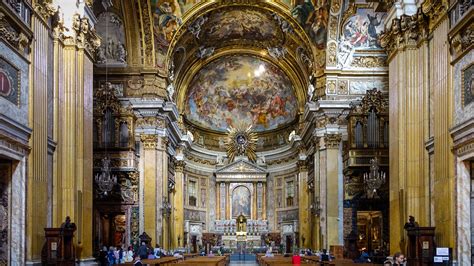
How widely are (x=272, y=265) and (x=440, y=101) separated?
32.0 feet

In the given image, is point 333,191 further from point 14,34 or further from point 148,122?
point 14,34

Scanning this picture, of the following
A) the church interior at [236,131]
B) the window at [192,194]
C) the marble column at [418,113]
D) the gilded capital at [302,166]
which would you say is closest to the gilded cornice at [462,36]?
the church interior at [236,131]

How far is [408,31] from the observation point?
1912 centimetres

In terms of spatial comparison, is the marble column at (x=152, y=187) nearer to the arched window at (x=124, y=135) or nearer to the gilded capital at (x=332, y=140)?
the arched window at (x=124, y=135)

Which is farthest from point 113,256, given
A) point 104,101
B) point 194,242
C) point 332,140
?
point 194,242

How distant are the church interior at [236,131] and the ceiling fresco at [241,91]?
114 millimetres

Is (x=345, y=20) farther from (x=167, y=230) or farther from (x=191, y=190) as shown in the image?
(x=191, y=190)

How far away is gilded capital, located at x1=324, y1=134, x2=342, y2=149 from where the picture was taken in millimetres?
34406

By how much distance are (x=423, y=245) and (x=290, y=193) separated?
1244 inches

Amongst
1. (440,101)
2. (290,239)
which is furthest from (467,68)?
(290,239)

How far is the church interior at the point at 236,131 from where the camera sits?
52.5 ft

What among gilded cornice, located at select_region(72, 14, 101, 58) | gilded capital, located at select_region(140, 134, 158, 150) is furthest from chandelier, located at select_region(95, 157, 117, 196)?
gilded cornice, located at select_region(72, 14, 101, 58)

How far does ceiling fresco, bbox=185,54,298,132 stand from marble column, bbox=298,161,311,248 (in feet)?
15.8

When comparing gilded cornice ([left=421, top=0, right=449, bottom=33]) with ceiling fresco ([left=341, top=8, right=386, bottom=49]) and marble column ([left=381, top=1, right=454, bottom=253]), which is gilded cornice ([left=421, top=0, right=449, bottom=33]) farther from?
ceiling fresco ([left=341, top=8, right=386, bottom=49])
